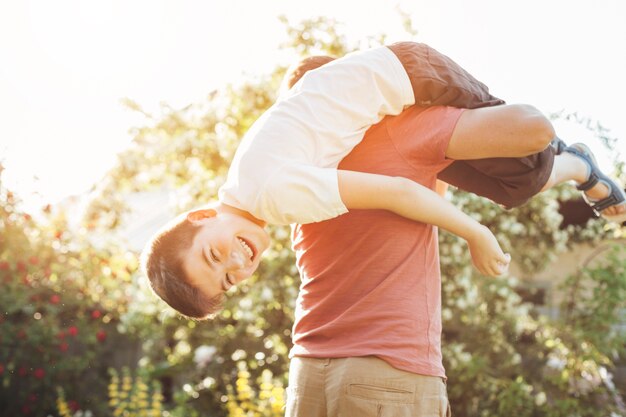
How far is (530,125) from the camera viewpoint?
1585 millimetres

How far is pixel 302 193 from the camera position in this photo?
4.99 feet

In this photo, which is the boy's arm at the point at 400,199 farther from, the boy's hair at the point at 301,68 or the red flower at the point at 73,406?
the red flower at the point at 73,406

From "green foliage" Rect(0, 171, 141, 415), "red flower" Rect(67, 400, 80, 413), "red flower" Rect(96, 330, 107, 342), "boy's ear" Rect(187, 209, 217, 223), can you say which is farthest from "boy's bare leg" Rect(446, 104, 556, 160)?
"red flower" Rect(67, 400, 80, 413)

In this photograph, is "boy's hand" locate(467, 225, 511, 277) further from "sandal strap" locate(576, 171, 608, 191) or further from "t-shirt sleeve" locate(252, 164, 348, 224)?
"sandal strap" locate(576, 171, 608, 191)

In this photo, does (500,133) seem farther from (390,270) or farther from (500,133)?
(390,270)

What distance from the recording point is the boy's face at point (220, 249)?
1.75m

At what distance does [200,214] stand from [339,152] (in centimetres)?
38

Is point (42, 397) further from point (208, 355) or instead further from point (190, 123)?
point (190, 123)

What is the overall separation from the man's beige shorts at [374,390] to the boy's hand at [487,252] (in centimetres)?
28

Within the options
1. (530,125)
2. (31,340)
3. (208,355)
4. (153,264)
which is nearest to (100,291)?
(31,340)

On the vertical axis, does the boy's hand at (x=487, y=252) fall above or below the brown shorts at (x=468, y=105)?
below

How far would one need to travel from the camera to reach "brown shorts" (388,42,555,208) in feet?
5.45

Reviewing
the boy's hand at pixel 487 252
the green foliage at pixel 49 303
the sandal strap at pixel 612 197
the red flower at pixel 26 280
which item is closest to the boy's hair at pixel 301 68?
the boy's hand at pixel 487 252

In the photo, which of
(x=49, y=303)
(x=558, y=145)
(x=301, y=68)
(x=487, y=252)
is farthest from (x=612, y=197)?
(x=49, y=303)
